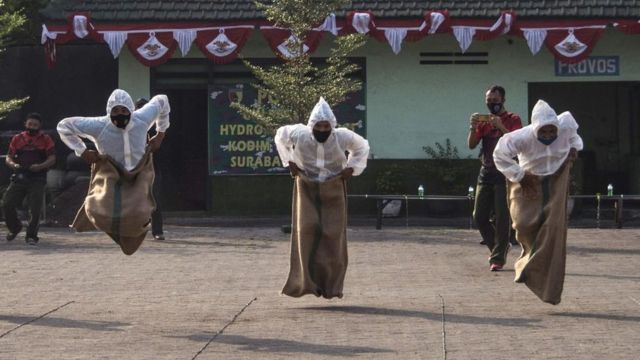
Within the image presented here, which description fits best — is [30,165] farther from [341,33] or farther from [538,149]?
[538,149]

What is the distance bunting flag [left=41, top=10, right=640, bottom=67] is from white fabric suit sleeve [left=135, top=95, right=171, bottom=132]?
29.2ft

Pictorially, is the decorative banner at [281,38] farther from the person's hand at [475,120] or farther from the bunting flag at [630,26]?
the person's hand at [475,120]

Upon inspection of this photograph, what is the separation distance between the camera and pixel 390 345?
873 centimetres

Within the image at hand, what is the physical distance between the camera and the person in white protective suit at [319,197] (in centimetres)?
1053

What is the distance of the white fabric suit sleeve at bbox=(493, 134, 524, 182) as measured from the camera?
1055 cm

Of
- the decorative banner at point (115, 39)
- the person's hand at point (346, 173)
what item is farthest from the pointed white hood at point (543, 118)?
the decorative banner at point (115, 39)

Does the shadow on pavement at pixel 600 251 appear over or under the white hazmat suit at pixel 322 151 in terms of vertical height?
under

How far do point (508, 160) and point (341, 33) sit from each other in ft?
33.3

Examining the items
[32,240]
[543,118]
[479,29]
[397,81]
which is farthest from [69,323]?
[397,81]

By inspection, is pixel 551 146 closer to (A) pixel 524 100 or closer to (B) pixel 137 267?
(B) pixel 137 267

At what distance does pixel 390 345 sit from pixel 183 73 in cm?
1376

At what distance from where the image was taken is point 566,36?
2059 cm

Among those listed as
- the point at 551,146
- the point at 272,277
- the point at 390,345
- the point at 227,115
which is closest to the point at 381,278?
the point at 272,277

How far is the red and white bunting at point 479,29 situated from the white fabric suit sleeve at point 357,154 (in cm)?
988
